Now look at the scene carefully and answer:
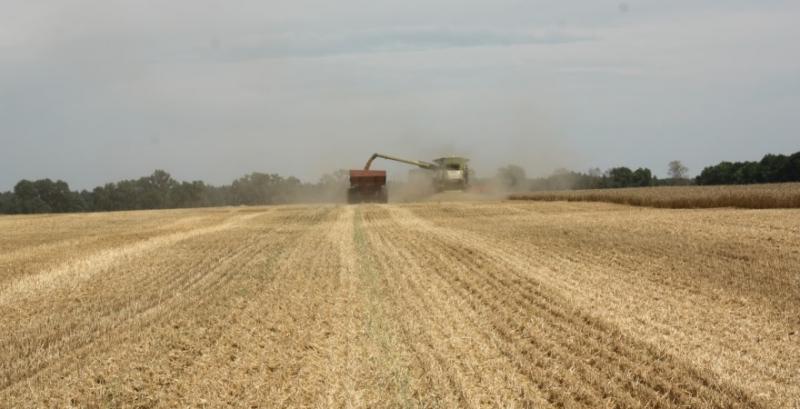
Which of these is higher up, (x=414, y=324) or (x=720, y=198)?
(x=720, y=198)

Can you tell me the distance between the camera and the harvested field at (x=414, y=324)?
263 inches

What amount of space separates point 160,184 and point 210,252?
96698 mm

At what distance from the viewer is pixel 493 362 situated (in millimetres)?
7578

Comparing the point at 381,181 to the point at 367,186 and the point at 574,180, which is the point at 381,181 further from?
the point at 574,180

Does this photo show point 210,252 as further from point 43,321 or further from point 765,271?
point 765,271

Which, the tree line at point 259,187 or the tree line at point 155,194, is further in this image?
the tree line at point 155,194

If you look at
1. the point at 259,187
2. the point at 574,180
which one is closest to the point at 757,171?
the point at 574,180

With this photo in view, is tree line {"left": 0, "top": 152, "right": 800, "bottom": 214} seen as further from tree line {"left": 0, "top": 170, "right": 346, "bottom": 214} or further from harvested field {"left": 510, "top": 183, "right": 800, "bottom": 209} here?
→ harvested field {"left": 510, "top": 183, "right": 800, "bottom": 209}

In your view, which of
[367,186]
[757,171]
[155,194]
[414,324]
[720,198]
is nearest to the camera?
[414,324]

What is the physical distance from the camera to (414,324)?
9.27m

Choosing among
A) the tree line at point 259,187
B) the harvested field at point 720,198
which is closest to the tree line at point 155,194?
the tree line at point 259,187

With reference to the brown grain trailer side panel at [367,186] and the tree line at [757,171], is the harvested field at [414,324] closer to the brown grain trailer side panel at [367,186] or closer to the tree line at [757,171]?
the brown grain trailer side panel at [367,186]

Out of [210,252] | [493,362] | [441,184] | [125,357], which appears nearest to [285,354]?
[125,357]

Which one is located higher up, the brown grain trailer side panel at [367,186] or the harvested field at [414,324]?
the brown grain trailer side panel at [367,186]
